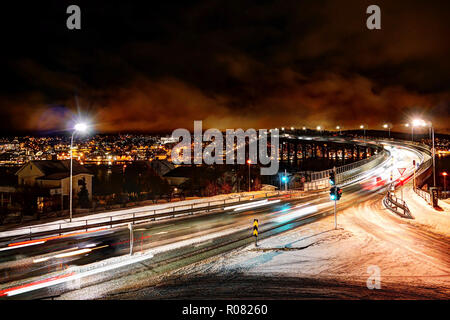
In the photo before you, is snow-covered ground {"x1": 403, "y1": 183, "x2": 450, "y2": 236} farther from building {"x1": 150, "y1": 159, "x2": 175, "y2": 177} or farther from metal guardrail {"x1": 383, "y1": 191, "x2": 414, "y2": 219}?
building {"x1": 150, "y1": 159, "x2": 175, "y2": 177}

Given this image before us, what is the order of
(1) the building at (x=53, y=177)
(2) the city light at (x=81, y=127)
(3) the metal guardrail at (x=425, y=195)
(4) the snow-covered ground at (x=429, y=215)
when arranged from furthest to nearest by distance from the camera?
1. (1) the building at (x=53, y=177)
2. (3) the metal guardrail at (x=425, y=195)
3. (2) the city light at (x=81, y=127)
4. (4) the snow-covered ground at (x=429, y=215)

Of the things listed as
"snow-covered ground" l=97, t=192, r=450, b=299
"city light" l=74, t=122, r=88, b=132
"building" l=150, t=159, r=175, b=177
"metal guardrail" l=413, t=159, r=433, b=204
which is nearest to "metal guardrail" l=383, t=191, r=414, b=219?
"metal guardrail" l=413, t=159, r=433, b=204

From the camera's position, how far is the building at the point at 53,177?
36.6m

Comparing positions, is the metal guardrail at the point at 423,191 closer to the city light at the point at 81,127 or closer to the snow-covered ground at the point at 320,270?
the snow-covered ground at the point at 320,270

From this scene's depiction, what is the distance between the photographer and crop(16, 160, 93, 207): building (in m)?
36.6

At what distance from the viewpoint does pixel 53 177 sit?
3756 centimetres

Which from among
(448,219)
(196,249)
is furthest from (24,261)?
(448,219)

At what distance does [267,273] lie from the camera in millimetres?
9328

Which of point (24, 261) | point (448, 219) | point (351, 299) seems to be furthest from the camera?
point (448, 219)

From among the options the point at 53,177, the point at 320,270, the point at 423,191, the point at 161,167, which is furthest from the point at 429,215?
the point at 161,167

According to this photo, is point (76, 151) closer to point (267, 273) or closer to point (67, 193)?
point (67, 193)

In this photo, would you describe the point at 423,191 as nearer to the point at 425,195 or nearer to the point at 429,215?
the point at 425,195

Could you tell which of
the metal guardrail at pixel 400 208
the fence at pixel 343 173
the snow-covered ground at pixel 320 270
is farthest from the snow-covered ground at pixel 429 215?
the fence at pixel 343 173

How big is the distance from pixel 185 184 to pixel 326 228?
4085cm
